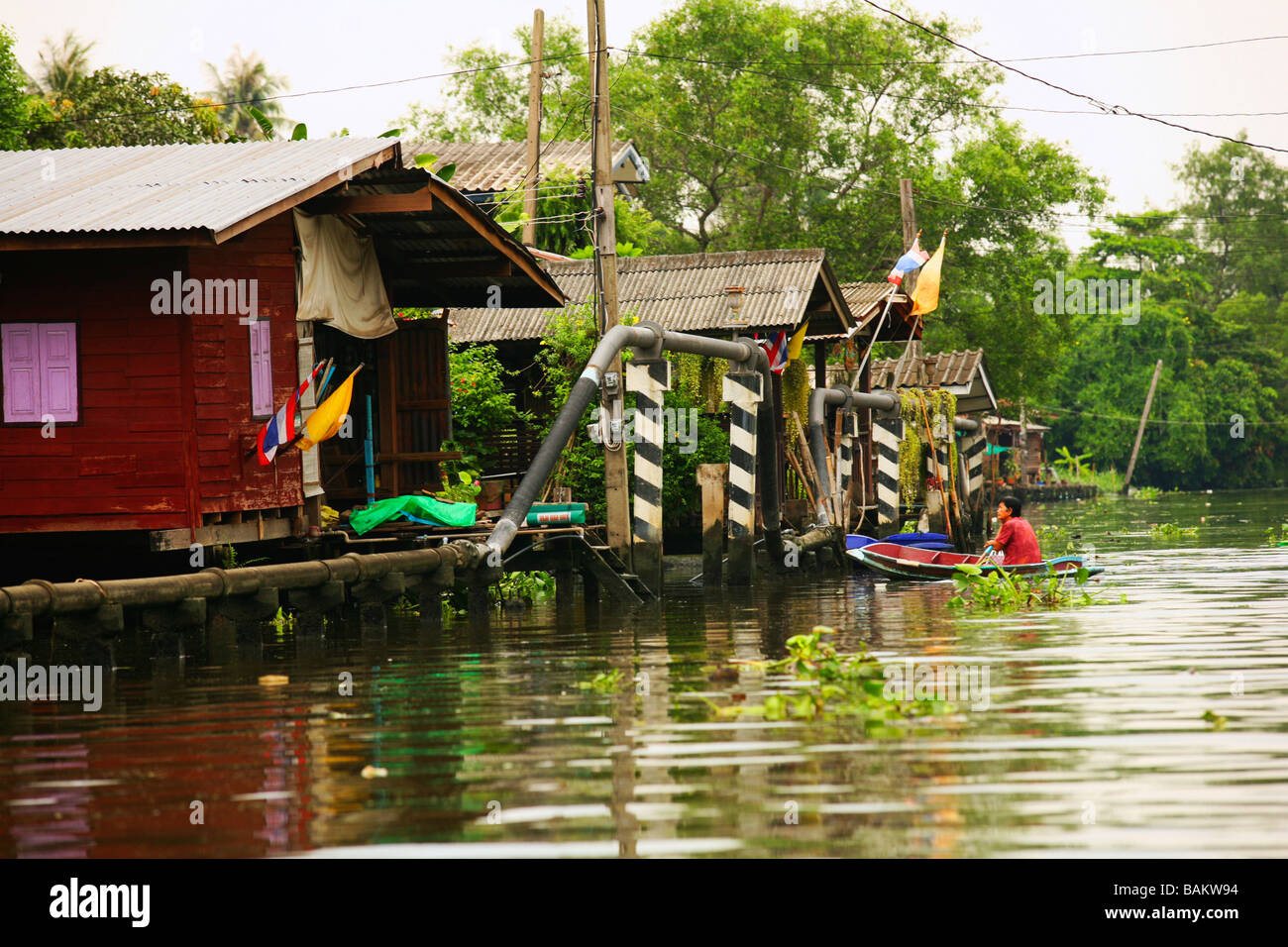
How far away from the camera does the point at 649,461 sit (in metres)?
19.3

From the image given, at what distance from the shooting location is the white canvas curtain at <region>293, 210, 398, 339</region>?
54.3ft

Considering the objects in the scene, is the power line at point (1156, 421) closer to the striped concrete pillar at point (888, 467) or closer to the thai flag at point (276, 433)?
the striped concrete pillar at point (888, 467)

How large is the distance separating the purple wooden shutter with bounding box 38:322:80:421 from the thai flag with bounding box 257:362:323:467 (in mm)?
1712

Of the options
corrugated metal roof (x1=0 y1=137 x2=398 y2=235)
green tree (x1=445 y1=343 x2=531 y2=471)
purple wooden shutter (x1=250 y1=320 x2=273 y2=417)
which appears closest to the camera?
→ corrugated metal roof (x1=0 y1=137 x2=398 y2=235)

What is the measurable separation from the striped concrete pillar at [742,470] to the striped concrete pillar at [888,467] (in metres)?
7.91

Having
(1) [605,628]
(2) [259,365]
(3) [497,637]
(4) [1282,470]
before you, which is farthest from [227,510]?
(4) [1282,470]

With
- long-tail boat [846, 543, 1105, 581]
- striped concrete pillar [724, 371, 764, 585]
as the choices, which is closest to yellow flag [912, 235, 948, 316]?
long-tail boat [846, 543, 1105, 581]

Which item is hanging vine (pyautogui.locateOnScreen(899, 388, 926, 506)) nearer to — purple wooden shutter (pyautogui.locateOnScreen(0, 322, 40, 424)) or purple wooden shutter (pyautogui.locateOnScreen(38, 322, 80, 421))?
purple wooden shutter (pyautogui.locateOnScreen(38, 322, 80, 421))

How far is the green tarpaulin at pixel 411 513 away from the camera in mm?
17094

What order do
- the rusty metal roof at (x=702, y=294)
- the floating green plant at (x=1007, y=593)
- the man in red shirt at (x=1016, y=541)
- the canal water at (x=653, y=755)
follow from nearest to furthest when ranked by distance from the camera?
1. the canal water at (x=653, y=755)
2. the floating green plant at (x=1007, y=593)
3. the man in red shirt at (x=1016, y=541)
4. the rusty metal roof at (x=702, y=294)

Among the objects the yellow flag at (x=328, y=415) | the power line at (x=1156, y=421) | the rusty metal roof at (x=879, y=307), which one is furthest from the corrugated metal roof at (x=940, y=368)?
the power line at (x=1156, y=421)

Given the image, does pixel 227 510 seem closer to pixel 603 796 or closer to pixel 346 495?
pixel 346 495

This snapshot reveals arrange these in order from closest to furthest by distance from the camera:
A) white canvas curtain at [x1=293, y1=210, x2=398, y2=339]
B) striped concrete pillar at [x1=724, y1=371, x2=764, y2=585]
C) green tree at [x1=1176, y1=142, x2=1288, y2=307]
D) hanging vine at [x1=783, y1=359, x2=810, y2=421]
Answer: white canvas curtain at [x1=293, y1=210, x2=398, y2=339] → striped concrete pillar at [x1=724, y1=371, x2=764, y2=585] → hanging vine at [x1=783, y1=359, x2=810, y2=421] → green tree at [x1=1176, y1=142, x2=1288, y2=307]

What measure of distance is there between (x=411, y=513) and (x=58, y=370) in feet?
13.8
